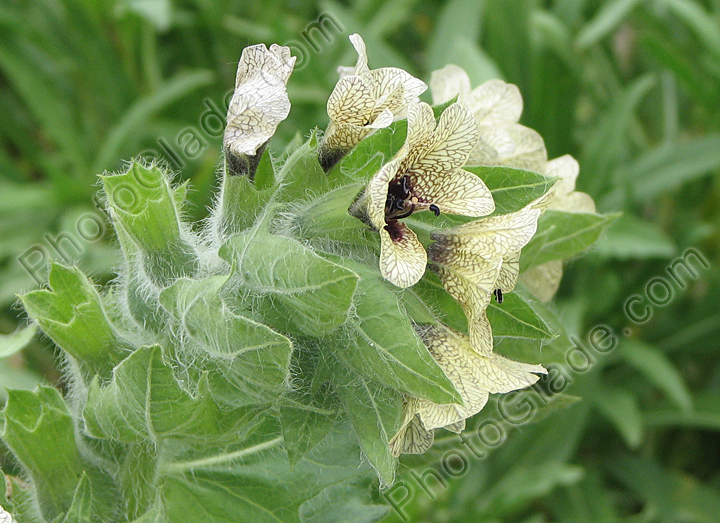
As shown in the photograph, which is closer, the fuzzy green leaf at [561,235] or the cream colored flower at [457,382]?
the cream colored flower at [457,382]

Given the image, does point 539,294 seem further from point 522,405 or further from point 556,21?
point 556,21

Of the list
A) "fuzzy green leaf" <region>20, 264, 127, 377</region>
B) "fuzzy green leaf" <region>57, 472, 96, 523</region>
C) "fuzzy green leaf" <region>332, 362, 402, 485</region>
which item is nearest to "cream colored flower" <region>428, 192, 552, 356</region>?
"fuzzy green leaf" <region>332, 362, 402, 485</region>

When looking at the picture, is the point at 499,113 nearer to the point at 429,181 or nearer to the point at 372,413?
the point at 429,181

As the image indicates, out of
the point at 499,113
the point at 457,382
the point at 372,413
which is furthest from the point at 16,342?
the point at 499,113

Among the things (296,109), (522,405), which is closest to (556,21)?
(296,109)

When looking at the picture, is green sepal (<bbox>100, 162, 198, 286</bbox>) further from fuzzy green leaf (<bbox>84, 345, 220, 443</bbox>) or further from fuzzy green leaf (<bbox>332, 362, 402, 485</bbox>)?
fuzzy green leaf (<bbox>332, 362, 402, 485</bbox>)

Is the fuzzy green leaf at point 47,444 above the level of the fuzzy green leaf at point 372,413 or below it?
above

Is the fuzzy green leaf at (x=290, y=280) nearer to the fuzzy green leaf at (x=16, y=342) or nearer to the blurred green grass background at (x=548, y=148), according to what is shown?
the fuzzy green leaf at (x=16, y=342)

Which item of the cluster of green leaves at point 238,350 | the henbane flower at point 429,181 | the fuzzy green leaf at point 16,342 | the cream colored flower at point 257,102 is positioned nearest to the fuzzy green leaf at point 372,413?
the cluster of green leaves at point 238,350
